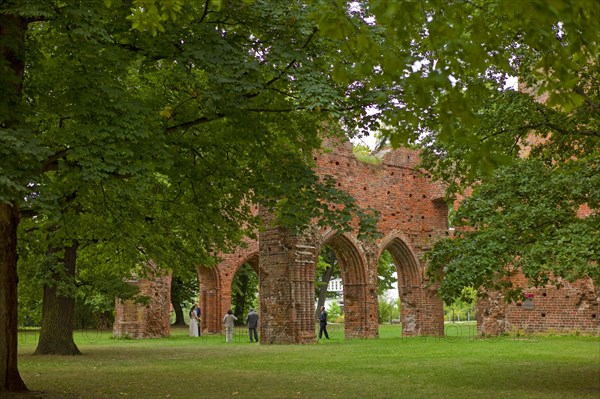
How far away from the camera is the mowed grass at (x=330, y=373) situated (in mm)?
10367

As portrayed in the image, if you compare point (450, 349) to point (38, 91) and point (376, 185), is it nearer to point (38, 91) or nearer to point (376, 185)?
point (376, 185)

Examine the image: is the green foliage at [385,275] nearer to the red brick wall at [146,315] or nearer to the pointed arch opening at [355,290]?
the red brick wall at [146,315]

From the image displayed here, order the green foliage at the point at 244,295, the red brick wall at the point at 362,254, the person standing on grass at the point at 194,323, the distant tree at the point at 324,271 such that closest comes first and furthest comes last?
the red brick wall at the point at 362,254 → the person standing on grass at the point at 194,323 → the distant tree at the point at 324,271 → the green foliage at the point at 244,295

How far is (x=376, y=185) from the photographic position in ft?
87.8

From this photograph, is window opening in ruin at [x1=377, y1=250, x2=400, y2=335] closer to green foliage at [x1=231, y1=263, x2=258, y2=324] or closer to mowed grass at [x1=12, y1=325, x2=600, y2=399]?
green foliage at [x1=231, y1=263, x2=258, y2=324]

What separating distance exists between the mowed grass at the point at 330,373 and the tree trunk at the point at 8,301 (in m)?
0.64

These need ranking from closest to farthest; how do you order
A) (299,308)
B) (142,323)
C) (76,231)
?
(76,231)
(299,308)
(142,323)

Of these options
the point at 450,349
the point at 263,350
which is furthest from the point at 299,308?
the point at 450,349

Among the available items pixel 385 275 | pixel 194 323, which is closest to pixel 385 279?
pixel 385 275

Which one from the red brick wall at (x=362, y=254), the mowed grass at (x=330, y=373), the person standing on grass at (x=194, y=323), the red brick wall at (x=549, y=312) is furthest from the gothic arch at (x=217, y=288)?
the mowed grass at (x=330, y=373)

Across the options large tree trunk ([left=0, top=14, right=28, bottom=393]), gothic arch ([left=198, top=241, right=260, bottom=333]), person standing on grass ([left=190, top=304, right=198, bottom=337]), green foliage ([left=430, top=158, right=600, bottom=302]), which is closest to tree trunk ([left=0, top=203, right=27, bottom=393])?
large tree trunk ([left=0, top=14, right=28, bottom=393])

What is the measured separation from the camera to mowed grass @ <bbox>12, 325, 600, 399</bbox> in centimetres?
1037

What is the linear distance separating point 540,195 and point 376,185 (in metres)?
16.0

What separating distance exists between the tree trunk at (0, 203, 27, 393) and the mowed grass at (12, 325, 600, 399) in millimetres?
636
